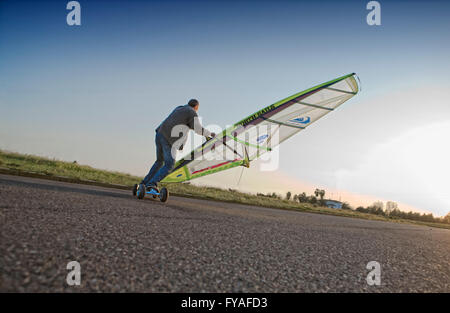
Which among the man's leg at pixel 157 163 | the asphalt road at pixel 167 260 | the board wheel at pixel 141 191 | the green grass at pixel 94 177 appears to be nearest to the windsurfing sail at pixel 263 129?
the man's leg at pixel 157 163

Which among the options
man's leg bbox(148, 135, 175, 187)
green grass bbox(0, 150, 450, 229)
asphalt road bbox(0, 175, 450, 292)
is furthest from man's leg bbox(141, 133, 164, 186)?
asphalt road bbox(0, 175, 450, 292)

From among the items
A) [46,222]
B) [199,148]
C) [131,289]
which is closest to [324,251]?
[131,289]

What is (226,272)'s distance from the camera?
1.46 meters

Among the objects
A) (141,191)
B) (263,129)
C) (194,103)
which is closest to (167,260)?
(141,191)

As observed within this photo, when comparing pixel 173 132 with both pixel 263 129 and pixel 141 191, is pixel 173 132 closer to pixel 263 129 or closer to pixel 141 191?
pixel 141 191

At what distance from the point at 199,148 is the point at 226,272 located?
13.7ft

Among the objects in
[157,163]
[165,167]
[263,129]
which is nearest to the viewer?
[165,167]

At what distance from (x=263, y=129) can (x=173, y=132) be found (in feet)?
6.91

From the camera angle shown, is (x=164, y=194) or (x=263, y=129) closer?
(x=164, y=194)

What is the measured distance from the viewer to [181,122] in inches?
210

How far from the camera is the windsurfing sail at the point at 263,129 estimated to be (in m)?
5.56

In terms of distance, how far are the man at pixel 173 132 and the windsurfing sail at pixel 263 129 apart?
38 centimetres

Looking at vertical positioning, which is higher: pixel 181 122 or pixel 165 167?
pixel 181 122

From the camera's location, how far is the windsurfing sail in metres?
5.56
